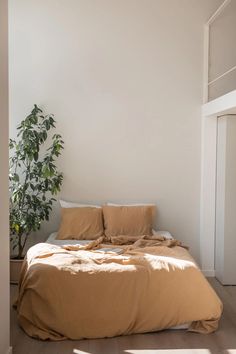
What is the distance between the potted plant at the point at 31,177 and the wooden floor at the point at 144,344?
1.65 meters

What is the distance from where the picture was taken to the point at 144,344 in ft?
13.4

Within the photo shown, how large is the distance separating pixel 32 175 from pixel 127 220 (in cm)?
122

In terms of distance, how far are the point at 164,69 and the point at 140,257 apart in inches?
105

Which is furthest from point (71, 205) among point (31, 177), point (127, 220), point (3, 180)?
point (3, 180)

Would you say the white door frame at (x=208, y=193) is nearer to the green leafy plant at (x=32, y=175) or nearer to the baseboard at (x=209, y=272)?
the baseboard at (x=209, y=272)

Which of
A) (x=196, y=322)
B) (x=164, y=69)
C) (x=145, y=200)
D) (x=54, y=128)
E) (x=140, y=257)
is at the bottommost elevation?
(x=196, y=322)

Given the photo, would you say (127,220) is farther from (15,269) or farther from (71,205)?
(15,269)

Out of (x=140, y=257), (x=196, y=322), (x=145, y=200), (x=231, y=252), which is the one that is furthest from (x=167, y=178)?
(x=196, y=322)

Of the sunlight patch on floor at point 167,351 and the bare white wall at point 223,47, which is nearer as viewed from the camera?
the sunlight patch on floor at point 167,351

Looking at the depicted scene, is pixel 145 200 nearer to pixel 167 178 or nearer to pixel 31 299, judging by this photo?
pixel 167 178

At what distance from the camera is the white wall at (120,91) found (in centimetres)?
622

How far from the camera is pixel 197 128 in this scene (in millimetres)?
6324

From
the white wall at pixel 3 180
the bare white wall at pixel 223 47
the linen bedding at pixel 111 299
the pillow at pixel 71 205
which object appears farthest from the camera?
the bare white wall at pixel 223 47

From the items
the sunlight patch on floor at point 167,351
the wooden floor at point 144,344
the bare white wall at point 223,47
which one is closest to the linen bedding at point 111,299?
the wooden floor at point 144,344
